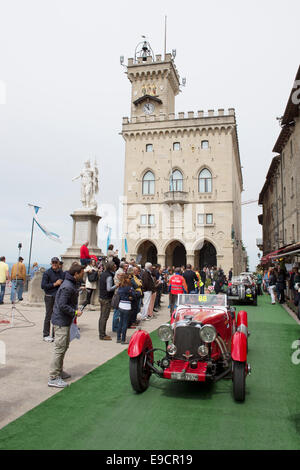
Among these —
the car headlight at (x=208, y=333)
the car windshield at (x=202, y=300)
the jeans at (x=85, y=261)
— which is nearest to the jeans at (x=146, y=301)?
the jeans at (x=85, y=261)

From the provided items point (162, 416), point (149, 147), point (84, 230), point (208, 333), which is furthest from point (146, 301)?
point (149, 147)

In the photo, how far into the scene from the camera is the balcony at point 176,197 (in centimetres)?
3406

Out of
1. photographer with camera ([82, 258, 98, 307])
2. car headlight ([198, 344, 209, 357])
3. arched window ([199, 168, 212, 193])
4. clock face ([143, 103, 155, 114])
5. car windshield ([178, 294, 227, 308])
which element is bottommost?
car headlight ([198, 344, 209, 357])

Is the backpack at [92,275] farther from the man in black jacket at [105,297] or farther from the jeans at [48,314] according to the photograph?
the jeans at [48,314]

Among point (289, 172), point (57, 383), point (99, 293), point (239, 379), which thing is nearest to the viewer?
point (239, 379)

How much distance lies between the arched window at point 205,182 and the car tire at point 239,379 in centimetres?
3074

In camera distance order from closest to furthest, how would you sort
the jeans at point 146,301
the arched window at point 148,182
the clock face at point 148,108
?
1. the jeans at point 146,301
2. the arched window at point 148,182
3. the clock face at point 148,108

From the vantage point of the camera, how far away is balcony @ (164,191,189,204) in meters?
34.1

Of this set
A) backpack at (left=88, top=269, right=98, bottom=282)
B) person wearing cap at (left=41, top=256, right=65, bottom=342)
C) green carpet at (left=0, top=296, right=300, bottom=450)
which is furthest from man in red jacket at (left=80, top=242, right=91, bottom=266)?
green carpet at (left=0, top=296, right=300, bottom=450)

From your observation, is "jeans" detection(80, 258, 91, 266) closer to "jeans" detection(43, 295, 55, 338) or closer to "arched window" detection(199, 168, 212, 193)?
"jeans" detection(43, 295, 55, 338)

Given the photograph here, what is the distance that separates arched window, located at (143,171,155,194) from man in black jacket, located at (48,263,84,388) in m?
30.8

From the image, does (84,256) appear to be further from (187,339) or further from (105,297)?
(187,339)

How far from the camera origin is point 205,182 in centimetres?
3462

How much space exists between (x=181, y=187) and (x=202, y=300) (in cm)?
2938
